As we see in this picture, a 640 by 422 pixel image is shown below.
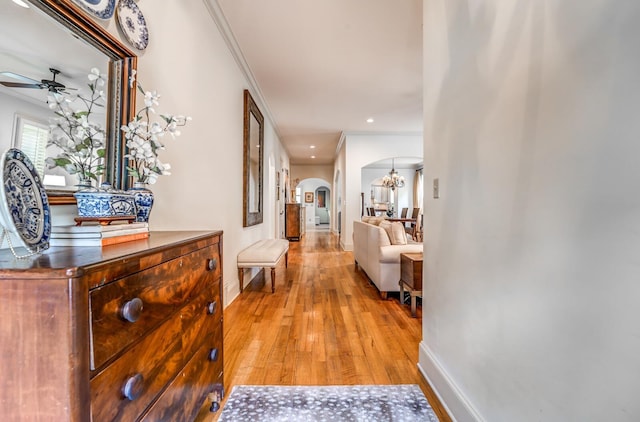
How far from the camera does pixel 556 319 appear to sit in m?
0.81

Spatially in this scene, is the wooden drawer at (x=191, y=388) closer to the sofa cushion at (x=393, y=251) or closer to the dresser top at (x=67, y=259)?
the dresser top at (x=67, y=259)

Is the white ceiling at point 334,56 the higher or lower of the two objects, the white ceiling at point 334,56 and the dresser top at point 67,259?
the higher

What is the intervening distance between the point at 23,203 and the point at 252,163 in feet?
11.2

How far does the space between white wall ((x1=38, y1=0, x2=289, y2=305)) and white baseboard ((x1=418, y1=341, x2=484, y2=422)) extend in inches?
71.5

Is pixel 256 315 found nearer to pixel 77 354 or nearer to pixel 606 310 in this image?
pixel 77 354

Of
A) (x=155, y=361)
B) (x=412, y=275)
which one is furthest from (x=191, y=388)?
(x=412, y=275)

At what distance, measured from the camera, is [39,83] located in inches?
39.6

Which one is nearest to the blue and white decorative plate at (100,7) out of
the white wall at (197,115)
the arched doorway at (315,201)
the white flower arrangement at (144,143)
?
the white wall at (197,115)

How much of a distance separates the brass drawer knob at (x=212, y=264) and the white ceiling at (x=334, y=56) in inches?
91.1

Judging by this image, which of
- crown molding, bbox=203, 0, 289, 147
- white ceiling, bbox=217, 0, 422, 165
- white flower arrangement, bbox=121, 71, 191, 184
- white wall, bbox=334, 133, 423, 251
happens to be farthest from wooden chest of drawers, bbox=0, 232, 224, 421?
white wall, bbox=334, 133, 423, 251

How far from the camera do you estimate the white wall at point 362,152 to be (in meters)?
6.81

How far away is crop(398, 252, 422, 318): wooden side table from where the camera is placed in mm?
2736

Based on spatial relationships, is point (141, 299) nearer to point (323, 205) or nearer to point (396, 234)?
point (396, 234)

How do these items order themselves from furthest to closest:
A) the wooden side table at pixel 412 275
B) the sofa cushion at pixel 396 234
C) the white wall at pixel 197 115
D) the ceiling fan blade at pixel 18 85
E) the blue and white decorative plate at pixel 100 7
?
the sofa cushion at pixel 396 234, the wooden side table at pixel 412 275, the white wall at pixel 197 115, the blue and white decorative plate at pixel 100 7, the ceiling fan blade at pixel 18 85
